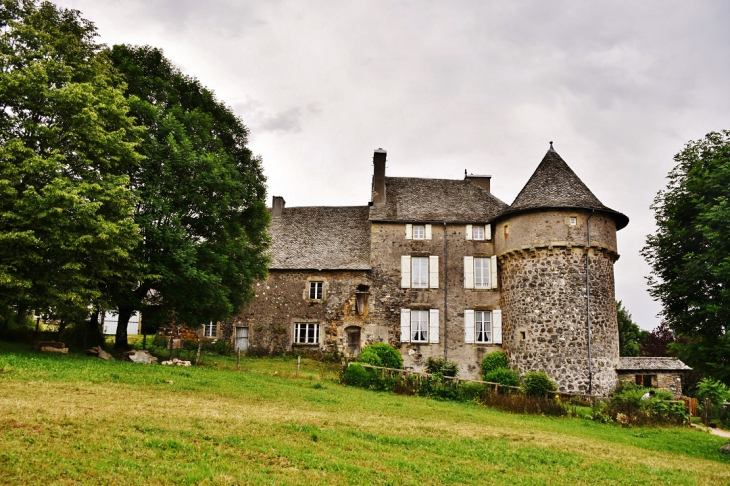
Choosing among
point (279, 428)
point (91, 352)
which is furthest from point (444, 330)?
point (279, 428)

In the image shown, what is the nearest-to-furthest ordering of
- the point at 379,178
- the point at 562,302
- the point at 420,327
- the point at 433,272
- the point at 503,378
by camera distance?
the point at 503,378 → the point at 562,302 → the point at 420,327 → the point at 433,272 → the point at 379,178

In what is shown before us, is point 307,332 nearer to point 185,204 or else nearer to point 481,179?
point 185,204

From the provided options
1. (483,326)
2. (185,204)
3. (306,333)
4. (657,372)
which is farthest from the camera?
(306,333)

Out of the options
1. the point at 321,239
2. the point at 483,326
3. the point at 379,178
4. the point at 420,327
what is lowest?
the point at 420,327

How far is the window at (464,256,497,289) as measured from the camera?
2942cm

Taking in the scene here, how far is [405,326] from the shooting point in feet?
96.0

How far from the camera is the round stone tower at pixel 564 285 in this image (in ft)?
82.4

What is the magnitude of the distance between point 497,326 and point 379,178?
34.3 ft

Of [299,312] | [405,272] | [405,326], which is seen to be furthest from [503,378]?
[299,312]

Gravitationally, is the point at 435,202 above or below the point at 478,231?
above

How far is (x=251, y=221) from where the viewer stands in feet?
82.6

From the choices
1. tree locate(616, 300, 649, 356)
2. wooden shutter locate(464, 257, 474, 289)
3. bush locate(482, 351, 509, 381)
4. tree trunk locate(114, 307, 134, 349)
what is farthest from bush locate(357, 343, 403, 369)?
tree locate(616, 300, 649, 356)

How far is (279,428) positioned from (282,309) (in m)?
19.1

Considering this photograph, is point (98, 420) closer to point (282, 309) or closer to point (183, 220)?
point (183, 220)
